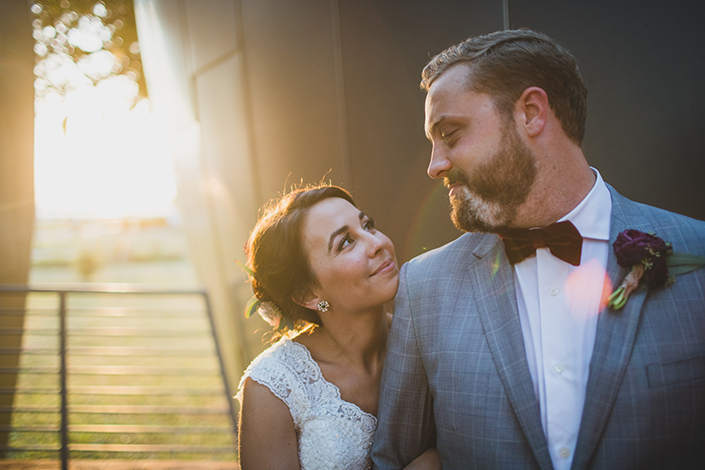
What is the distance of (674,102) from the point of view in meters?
2.33

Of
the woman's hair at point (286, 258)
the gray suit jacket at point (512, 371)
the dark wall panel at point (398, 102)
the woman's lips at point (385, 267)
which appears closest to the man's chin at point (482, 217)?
the gray suit jacket at point (512, 371)

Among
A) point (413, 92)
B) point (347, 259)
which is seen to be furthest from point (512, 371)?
point (413, 92)

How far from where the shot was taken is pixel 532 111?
168 centimetres

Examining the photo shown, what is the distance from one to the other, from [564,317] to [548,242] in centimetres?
27

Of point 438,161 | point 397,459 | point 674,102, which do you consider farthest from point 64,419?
point 674,102

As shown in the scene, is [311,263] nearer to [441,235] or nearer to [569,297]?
[441,235]

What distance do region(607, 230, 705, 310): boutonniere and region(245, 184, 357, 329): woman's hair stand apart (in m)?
1.37

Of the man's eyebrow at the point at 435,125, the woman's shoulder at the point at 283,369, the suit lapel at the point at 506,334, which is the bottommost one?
the woman's shoulder at the point at 283,369

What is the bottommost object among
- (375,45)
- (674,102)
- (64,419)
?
(64,419)

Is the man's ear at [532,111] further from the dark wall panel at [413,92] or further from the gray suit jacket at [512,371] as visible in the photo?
the dark wall panel at [413,92]

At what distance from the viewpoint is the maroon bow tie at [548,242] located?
60.1 inches

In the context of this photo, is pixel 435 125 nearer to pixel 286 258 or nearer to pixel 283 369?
pixel 286 258

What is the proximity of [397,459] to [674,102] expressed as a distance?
7.81 ft

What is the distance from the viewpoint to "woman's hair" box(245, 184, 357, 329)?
7.31 ft
